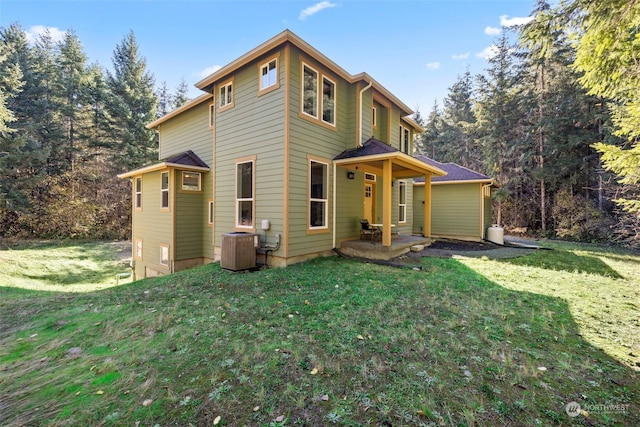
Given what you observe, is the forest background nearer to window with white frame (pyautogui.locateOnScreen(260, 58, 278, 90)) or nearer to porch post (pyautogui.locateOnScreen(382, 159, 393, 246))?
porch post (pyautogui.locateOnScreen(382, 159, 393, 246))

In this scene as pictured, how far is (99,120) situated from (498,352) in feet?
82.8

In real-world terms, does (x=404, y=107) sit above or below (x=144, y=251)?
above

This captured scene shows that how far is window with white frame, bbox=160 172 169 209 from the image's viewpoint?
939 centimetres

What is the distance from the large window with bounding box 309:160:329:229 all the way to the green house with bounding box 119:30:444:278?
3 cm

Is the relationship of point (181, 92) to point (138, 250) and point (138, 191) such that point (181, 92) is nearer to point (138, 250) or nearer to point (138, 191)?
point (138, 191)

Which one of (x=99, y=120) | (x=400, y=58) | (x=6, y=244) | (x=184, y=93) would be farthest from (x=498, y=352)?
(x=184, y=93)

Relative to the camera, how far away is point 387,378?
2.38m

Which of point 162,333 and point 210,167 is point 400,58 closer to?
point 210,167

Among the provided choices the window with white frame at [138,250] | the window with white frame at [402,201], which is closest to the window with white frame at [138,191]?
the window with white frame at [138,250]

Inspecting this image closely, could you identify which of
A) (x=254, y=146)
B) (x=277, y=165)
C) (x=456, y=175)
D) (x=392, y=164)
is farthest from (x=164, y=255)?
(x=456, y=175)

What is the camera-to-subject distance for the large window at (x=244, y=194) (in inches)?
303

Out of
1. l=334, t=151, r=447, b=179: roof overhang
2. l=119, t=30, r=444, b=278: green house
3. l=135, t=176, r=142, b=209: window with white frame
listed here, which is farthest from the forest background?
l=334, t=151, r=447, b=179: roof overhang

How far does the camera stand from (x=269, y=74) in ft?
23.6

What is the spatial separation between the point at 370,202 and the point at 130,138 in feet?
58.9
